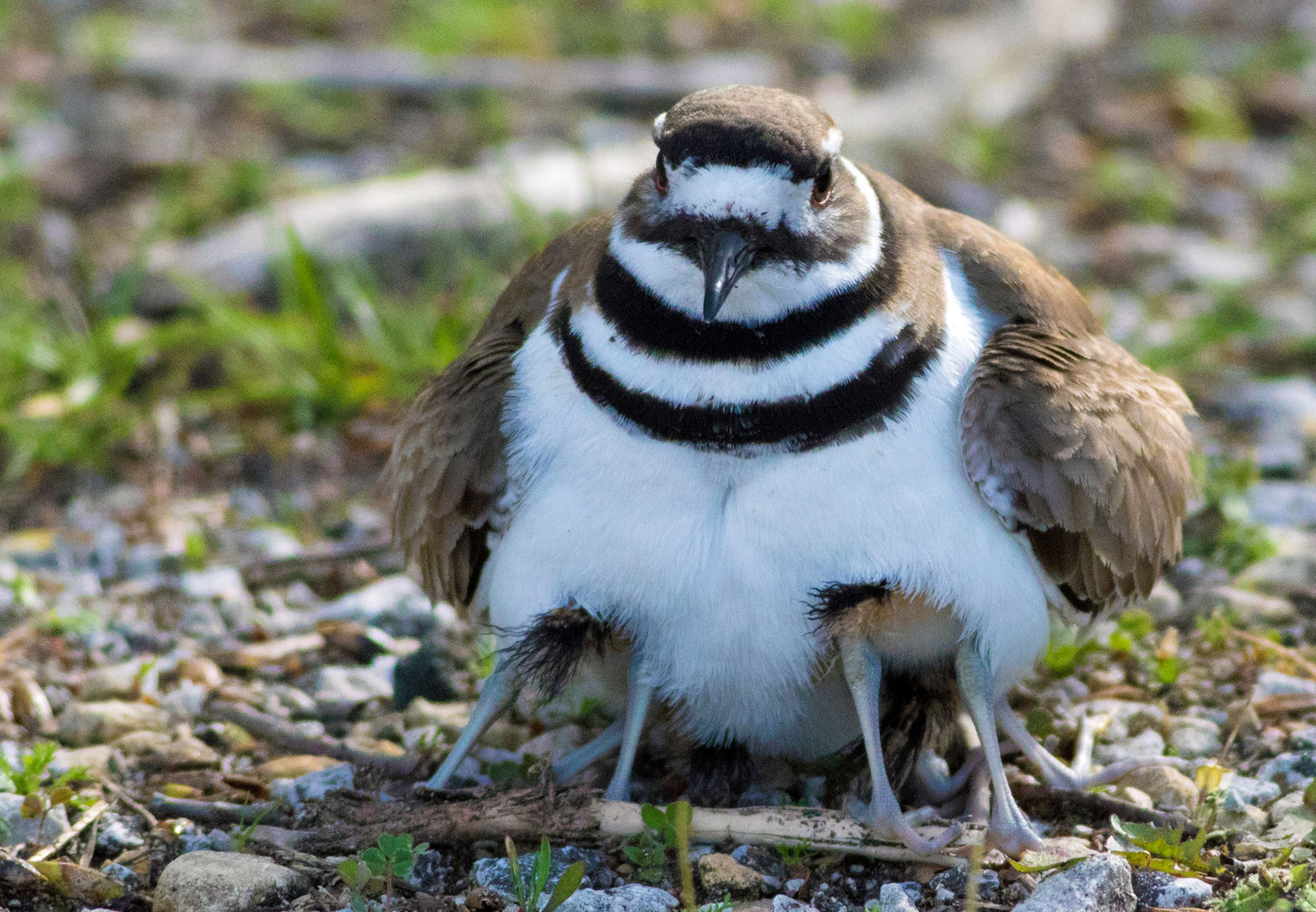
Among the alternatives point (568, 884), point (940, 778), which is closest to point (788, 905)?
point (568, 884)

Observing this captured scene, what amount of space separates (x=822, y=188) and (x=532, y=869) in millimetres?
1747

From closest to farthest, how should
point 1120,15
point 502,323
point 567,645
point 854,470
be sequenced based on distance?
point 854,470 → point 567,645 → point 502,323 → point 1120,15

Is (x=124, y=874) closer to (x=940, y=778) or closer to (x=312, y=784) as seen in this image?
(x=312, y=784)

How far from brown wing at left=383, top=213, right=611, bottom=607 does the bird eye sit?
2.05 feet

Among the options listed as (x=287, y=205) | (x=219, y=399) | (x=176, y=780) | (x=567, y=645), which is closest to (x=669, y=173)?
(x=567, y=645)

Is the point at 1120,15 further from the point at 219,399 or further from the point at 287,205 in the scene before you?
the point at 219,399

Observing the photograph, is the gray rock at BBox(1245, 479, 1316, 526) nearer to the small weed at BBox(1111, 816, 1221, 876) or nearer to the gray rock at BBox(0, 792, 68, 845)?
the small weed at BBox(1111, 816, 1221, 876)

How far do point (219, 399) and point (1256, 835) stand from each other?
4.31 meters

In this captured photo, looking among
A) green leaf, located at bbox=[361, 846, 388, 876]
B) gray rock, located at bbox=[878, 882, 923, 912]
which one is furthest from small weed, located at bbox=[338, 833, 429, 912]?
gray rock, located at bbox=[878, 882, 923, 912]

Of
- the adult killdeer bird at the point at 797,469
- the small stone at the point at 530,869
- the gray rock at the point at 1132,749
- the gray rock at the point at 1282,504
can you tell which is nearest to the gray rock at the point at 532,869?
the small stone at the point at 530,869

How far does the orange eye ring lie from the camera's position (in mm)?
3891

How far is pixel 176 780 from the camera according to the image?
170 inches

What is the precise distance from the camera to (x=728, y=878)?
3721mm

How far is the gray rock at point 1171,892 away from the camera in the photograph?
3.56m
